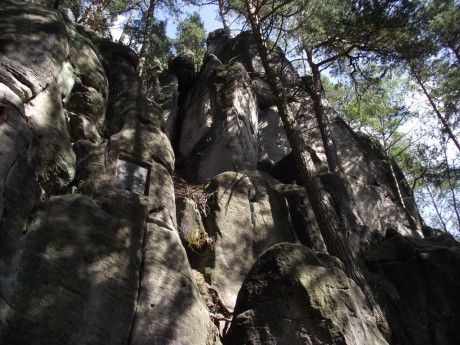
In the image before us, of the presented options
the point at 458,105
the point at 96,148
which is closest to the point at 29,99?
the point at 96,148

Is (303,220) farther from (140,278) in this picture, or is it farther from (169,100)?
(169,100)

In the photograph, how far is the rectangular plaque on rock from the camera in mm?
7246

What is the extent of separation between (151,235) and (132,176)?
1.62m

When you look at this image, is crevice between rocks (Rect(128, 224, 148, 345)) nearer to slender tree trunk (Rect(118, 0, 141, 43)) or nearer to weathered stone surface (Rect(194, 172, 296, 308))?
weathered stone surface (Rect(194, 172, 296, 308))

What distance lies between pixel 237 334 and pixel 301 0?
39.0 feet

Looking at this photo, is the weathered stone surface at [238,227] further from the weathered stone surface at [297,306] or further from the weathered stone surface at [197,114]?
the weathered stone surface at [197,114]

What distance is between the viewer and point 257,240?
8562 mm

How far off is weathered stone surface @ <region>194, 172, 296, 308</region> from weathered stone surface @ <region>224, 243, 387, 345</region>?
1.13m

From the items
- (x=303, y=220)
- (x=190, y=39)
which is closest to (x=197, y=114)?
(x=303, y=220)

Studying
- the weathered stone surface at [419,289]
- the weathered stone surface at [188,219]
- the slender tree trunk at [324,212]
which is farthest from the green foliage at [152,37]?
the weathered stone surface at [419,289]

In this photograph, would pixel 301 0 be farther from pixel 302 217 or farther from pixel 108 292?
pixel 108 292

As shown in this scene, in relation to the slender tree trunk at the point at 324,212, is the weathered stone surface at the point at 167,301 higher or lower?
lower

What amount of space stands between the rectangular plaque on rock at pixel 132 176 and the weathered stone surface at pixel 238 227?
1583mm

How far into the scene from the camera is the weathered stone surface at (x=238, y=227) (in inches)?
296
